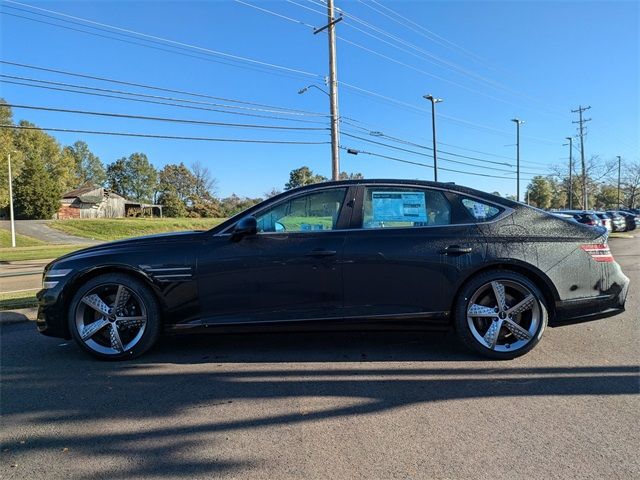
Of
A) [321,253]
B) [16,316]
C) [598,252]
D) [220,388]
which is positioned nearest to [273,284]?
[321,253]

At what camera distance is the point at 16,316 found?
5.98 meters

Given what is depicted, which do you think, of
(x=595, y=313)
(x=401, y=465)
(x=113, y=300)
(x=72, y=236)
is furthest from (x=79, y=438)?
(x=72, y=236)

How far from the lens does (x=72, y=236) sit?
45.5m

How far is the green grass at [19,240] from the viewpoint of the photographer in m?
37.7

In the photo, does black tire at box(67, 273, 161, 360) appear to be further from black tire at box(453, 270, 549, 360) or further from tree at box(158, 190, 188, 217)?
tree at box(158, 190, 188, 217)

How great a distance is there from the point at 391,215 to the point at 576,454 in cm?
245

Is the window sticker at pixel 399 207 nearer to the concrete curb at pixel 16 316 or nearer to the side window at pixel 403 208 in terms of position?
the side window at pixel 403 208

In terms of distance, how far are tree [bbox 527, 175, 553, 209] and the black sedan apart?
10493 cm

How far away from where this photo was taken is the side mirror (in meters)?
4.16

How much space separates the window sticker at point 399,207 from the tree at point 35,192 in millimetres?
62564

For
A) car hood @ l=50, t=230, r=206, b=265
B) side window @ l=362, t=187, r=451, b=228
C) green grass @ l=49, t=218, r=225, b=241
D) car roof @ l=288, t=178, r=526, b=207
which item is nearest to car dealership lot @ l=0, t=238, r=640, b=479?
car hood @ l=50, t=230, r=206, b=265

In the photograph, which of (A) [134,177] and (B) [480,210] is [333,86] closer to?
(B) [480,210]

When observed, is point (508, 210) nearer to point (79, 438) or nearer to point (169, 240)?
point (169, 240)

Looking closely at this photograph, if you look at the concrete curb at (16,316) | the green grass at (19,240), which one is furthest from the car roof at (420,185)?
the green grass at (19,240)
